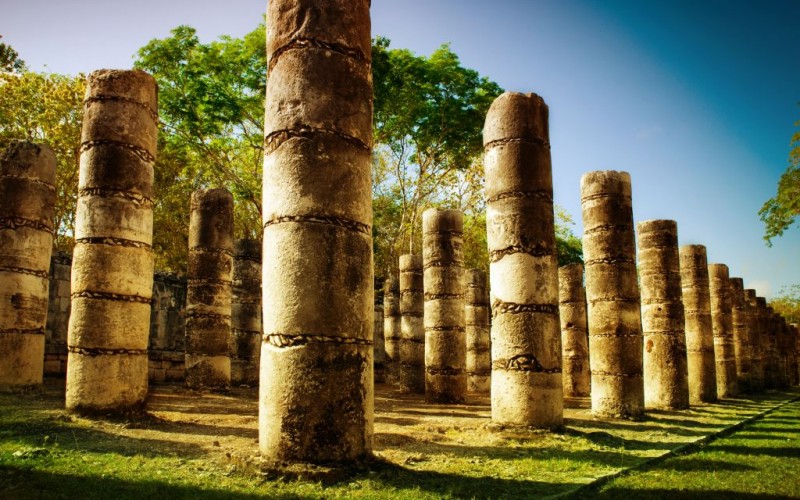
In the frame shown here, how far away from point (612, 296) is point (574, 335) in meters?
5.43

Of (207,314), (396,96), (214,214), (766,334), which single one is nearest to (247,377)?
(207,314)

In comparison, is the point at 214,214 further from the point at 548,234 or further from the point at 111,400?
the point at 548,234

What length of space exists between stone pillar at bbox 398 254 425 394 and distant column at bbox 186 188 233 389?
203 inches

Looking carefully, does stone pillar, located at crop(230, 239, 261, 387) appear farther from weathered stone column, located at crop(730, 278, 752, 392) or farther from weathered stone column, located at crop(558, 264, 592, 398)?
weathered stone column, located at crop(730, 278, 752, 392)

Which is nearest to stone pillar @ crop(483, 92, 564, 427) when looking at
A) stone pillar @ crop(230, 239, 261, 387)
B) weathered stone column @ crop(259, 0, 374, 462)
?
weathered stone column @ crop(259, 0, 374, 462)

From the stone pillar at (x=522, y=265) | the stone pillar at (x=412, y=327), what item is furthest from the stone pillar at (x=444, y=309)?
the stone pillar at (x=522, y=265)

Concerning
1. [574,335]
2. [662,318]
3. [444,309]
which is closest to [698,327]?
Result: [574,335]

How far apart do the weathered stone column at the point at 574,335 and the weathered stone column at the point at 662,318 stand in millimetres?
2483

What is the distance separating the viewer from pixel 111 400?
754cm

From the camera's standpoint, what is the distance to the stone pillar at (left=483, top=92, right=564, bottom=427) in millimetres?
7988

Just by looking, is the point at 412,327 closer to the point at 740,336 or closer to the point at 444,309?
the point at 444,309

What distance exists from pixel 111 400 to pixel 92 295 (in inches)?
56.7

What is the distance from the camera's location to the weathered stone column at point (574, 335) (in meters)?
15.6

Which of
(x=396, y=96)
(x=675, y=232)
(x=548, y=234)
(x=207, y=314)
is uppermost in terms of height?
(x=396, y=96)
